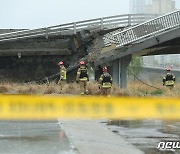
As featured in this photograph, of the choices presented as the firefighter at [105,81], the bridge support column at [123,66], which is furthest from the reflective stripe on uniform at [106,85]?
the bridge support column at [123,66]

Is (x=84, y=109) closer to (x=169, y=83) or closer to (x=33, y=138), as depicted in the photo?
(x=33, y=138)

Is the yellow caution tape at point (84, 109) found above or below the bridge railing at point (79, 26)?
below

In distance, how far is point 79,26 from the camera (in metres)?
23.0

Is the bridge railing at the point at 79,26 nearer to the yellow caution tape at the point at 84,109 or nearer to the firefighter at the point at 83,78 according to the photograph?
the firefighter at the point at 83,78

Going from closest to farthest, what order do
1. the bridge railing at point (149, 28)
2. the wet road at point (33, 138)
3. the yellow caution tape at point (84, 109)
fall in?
the wet road at point (33, 138)
the yellow caution tape at point (84, 109)
the bridge railing at point (149, 28)

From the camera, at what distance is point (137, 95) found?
56.8 feet

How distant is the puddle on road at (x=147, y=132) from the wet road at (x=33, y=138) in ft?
4.80

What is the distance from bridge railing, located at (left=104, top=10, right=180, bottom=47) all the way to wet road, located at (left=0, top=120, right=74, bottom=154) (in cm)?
1319

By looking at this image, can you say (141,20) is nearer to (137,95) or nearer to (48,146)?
(137,95)

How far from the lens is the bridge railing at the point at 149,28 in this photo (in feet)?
66.7

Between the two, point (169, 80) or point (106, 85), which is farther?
point (169, 80)

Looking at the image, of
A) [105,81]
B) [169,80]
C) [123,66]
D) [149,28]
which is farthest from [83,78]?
[149,28]

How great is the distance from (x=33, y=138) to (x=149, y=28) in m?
15.5

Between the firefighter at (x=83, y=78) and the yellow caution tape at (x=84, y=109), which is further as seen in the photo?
the firefighter at (x=83, y=78)
